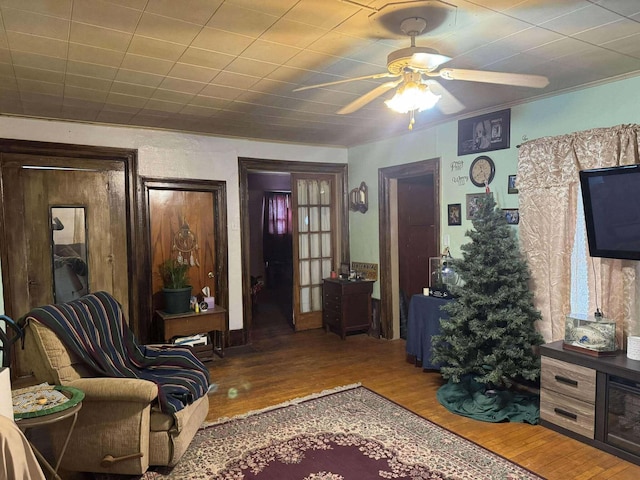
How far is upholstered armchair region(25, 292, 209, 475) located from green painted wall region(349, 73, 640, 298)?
10.5ft

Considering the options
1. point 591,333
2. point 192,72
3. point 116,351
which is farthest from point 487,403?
point 192,72

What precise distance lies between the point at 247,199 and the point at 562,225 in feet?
10.9

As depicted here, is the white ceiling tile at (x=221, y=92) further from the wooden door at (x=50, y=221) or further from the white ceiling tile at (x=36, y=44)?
the wooden door at (x=50, y=221)

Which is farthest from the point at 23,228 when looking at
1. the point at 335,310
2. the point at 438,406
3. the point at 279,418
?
the point at 438,406

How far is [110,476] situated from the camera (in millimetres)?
2564

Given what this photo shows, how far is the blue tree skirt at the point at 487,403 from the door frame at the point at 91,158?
10.5ft

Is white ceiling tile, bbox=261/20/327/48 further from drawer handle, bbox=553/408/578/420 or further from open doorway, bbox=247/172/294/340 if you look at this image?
open doorway, bbox=247/172/294/340

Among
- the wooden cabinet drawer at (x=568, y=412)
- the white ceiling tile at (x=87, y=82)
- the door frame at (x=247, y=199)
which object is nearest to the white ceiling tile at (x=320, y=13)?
the white ceiling tile at (x=87, y=82)

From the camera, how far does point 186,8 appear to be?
207cm

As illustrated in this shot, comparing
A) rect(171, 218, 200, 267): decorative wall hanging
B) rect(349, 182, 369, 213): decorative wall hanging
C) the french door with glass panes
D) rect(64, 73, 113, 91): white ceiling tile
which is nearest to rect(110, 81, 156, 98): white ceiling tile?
rect(64, 73, 113, 91): white ceiling tile

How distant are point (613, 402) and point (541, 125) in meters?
2.13

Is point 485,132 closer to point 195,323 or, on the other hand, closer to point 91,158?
point 195,323

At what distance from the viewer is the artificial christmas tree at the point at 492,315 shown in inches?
132

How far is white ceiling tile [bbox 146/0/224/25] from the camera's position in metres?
2.02
